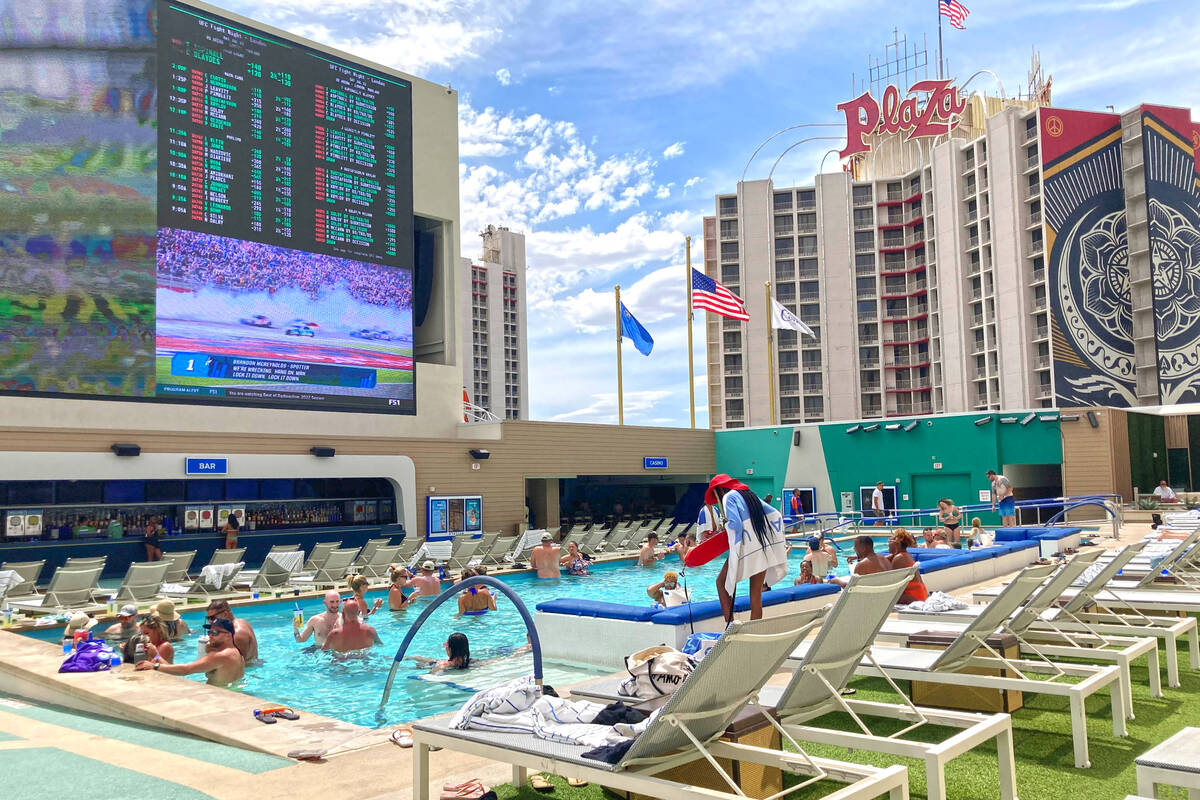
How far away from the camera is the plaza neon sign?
60125 mm

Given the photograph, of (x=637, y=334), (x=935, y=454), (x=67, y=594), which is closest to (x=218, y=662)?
(x=67, y=594)

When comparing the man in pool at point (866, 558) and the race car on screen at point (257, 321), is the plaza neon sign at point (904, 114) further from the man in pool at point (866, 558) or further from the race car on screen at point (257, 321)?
the man in pool at point (866, 558)

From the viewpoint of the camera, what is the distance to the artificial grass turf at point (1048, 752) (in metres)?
4.21

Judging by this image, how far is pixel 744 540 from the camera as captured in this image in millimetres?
5848

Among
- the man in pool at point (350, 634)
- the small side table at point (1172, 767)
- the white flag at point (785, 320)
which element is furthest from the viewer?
the white flag at point (785, 320)

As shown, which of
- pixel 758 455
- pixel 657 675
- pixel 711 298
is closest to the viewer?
pixel 657 675

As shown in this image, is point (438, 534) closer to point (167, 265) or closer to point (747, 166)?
point (167, 265)

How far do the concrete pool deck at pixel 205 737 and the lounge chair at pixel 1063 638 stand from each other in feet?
4.44

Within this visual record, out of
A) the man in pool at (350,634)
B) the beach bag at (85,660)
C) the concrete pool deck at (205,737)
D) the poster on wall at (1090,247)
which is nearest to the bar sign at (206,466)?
the man in pool at (350,634)

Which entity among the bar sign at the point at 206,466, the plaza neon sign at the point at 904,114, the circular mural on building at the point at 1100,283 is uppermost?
the plaza neon sign at the point at 904,114

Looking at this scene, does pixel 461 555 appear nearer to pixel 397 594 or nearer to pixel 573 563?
pixel 573 563

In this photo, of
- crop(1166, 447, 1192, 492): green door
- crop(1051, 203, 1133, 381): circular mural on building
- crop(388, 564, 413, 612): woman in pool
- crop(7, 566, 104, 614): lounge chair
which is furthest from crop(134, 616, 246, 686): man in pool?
crop(1051, 203, 1133, 381): circular mural on building

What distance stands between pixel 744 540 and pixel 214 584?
1214 centimetres

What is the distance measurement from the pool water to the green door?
29168 millimetres
